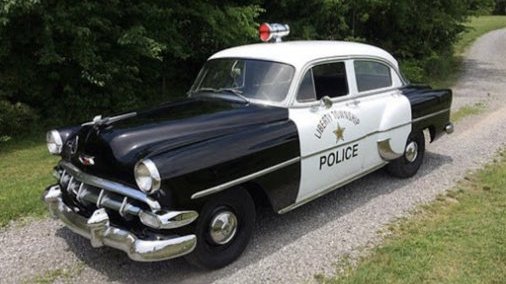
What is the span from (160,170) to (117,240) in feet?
1.97

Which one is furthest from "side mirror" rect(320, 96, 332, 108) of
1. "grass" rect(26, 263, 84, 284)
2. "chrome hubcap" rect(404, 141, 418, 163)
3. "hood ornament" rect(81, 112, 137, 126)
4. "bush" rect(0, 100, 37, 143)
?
"bush" rect(0, 100, 37, 143)

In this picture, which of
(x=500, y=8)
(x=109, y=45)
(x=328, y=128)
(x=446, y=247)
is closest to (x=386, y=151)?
(x=328, y=128)

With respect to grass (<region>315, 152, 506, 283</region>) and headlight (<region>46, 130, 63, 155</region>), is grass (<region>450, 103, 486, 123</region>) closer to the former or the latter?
grass (<region>315, 152, 506, 283</region>)

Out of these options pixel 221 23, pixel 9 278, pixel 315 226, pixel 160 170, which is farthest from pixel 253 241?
pixel 221 23

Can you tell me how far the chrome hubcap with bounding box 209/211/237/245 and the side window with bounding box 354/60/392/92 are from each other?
2.20 m

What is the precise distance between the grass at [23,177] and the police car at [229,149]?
3.14ft

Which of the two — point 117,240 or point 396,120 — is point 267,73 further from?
point 117,240

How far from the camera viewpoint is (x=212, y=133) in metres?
4.06

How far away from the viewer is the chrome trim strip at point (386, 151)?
17.9 ft

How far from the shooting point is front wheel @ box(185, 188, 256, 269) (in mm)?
3812

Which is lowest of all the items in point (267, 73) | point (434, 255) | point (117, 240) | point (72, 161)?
point (434, 255)

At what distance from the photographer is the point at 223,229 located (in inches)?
156

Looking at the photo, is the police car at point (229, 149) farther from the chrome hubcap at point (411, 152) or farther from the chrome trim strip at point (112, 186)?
the chrome hubcap at point (411, 152)

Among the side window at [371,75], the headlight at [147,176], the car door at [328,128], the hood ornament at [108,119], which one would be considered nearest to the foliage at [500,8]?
the side window at [371,75]
